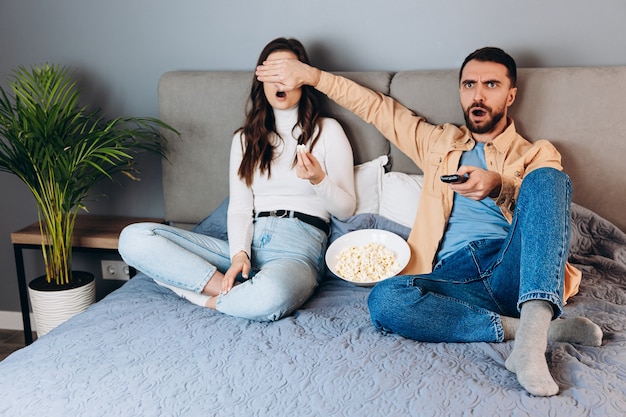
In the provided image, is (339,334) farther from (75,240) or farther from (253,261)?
(75,240)

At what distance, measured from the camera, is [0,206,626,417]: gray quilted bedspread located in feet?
4.73

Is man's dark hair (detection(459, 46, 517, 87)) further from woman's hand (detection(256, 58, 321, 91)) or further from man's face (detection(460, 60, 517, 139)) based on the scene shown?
woman's hand (detection(256, 58, 321, 91))

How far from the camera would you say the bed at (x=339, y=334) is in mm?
1463

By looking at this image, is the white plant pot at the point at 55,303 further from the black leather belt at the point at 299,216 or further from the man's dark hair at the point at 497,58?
the man's dark hair at the point at 497,58

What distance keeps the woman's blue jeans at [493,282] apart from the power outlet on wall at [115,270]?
1418 millimetres

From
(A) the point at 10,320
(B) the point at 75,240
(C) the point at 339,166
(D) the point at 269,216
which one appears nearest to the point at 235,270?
(D) the point at 269,216

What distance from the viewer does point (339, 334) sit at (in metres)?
1.81

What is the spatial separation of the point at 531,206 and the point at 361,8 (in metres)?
1.18

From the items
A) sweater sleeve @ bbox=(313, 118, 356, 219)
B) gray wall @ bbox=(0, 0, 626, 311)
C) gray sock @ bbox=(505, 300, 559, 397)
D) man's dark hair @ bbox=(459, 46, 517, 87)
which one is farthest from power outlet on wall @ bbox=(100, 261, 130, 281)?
gray sock @ bbox=(505, 300, 559, 397)

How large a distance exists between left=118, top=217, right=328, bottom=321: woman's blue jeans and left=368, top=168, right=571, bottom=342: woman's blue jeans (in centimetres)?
28

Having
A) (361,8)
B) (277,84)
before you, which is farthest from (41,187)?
(361,8)

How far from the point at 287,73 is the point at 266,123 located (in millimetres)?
Answer: 206

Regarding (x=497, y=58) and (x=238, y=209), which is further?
(x=238, y=209)

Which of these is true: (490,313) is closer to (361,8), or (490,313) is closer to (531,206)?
(531,206)
